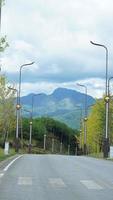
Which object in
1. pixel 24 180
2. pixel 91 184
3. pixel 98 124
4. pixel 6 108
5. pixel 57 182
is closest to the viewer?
pixel 91 184

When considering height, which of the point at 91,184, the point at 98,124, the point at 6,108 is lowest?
the point at 91,184

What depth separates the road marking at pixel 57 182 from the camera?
20.9 metres

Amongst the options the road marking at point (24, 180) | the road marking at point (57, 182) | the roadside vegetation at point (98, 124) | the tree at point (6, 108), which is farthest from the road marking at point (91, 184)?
the roadside vegetation at point (98, 124)

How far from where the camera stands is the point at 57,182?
2219cm

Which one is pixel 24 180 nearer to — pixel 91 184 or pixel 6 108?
pixel 91 184

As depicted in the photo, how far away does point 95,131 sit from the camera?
104562mm

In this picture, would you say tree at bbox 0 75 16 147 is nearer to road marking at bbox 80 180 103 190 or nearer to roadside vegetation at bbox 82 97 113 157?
roadside vegetation at bbox 82 97 113 157

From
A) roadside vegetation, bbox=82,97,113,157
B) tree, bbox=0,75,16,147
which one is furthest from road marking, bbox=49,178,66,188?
roadside vegetation, bbox=82,97,113,157

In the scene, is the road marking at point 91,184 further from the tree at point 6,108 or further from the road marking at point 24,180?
the tree at point 6,108

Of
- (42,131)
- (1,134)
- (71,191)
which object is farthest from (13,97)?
(71,191)

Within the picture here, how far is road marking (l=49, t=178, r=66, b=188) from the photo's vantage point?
20.9m

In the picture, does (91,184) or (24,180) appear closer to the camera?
(91,184)

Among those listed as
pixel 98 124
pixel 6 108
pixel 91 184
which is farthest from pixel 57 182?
pixel 98 124

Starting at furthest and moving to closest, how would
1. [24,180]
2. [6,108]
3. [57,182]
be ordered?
1. [6,108]
2. [24,180]
3. [57,182]
